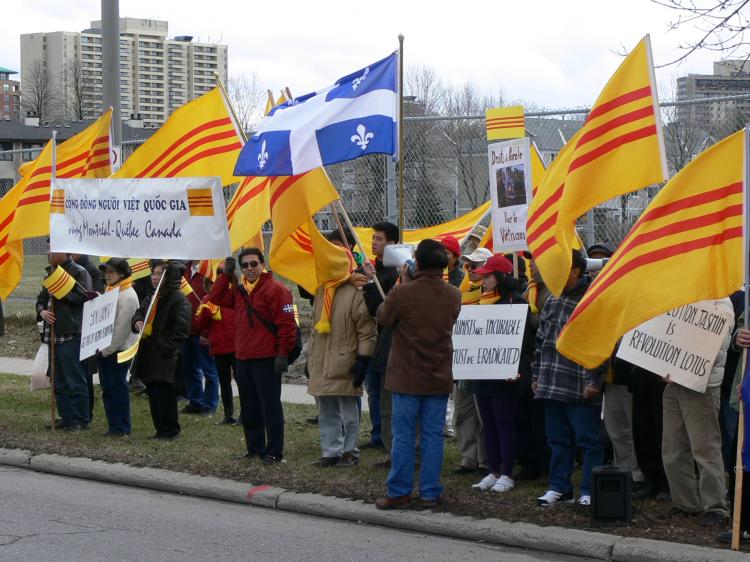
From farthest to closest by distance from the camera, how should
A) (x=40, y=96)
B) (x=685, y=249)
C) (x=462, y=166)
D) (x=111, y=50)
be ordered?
(x=40, y=96) → (x=111, y=50) → (x=462, y=166) → (x=685, y=249)

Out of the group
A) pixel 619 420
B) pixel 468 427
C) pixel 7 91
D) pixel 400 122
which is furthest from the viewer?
pixel 7 91

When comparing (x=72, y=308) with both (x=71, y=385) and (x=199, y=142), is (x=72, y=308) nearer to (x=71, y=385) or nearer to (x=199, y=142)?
(x=71, y=385)

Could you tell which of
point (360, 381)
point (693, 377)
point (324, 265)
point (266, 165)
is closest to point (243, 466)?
point (360, 381)

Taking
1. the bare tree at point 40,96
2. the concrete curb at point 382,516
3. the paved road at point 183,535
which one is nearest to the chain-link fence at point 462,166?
the concrete curb at point 382,516

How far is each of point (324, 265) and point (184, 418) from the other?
3613mm

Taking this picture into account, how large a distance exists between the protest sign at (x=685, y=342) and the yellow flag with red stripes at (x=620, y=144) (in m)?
0.97

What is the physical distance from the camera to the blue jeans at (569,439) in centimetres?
856

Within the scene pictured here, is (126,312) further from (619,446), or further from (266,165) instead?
(619,446)

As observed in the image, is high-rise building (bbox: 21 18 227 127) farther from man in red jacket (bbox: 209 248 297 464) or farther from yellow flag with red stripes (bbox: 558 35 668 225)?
yellow flag with red stripes (bbox: 558 35 668 225)

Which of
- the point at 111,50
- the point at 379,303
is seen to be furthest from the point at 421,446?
the point at 111,50

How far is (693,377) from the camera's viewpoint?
25.8 ft

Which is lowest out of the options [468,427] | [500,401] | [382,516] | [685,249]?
[382,516]

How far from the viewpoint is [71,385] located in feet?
39.7

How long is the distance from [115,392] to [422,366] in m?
4.30
